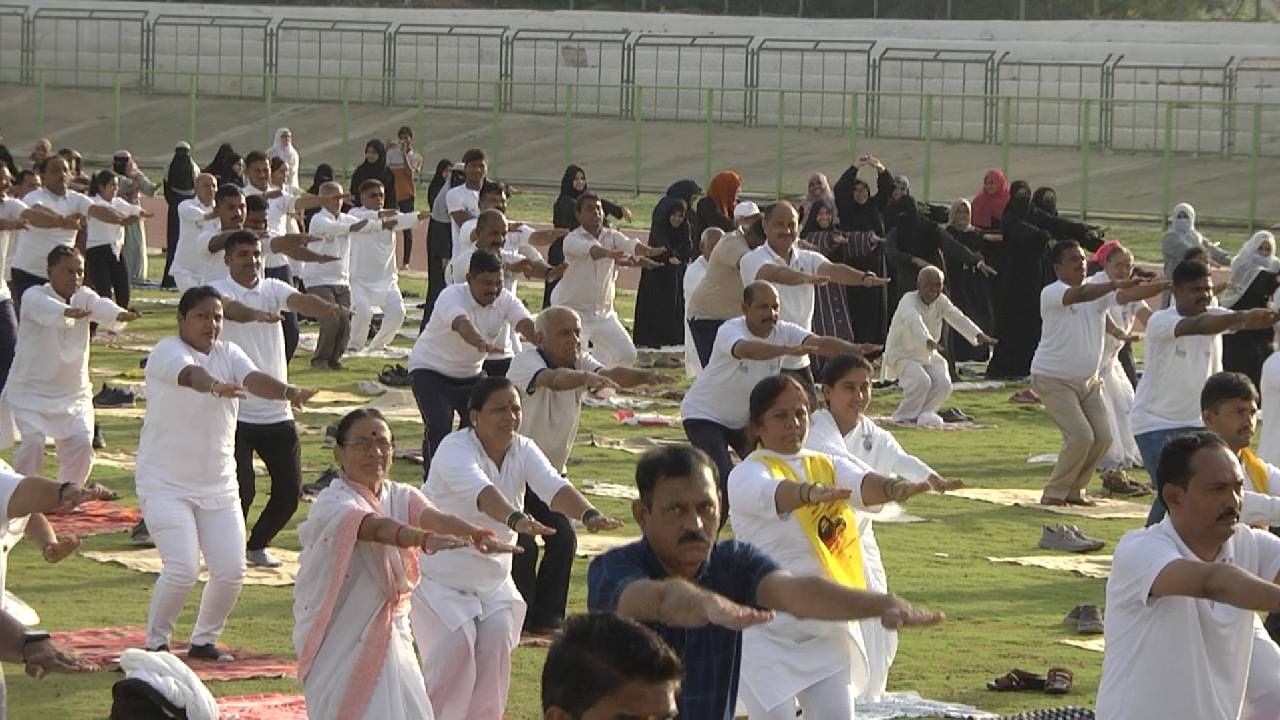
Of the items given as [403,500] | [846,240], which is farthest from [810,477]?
[846,240]

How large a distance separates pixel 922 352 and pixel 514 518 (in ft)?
38.1

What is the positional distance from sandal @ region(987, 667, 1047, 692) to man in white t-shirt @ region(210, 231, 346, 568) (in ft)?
12.8

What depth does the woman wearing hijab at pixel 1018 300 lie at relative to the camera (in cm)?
2414

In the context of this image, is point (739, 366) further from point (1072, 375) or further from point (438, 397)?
point (1072, 375)

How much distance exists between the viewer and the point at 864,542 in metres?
10.1

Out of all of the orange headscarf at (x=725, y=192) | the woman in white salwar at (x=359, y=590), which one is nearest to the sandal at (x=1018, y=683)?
the woman in white salwar at (x=359, y=590)

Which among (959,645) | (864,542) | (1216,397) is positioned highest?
(1216,397)

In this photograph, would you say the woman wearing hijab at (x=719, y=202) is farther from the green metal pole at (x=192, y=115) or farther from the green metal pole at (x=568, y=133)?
the green metal pole at (x=192, y=115)

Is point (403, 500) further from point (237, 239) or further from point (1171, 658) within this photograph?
point (237, 239)

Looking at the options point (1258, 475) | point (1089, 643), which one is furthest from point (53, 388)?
point (1258, 475)

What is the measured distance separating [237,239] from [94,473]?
3.55m

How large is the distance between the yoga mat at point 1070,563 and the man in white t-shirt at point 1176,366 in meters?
0.72

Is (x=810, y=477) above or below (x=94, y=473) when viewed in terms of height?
above

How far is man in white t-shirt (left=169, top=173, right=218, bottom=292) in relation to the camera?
67.8 ft
